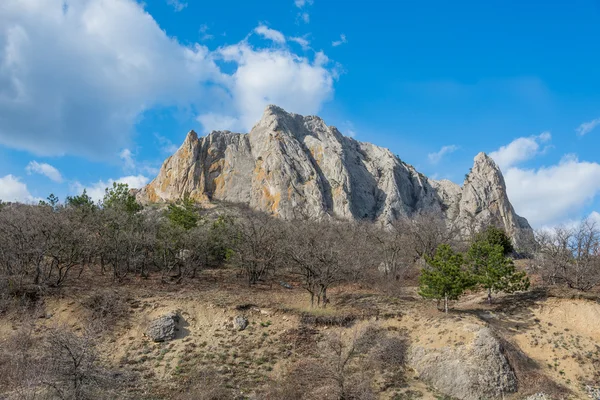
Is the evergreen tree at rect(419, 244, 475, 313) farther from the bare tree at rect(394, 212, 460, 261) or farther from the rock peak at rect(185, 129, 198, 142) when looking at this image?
the rock peak at rect(185, 129, 198, 142)

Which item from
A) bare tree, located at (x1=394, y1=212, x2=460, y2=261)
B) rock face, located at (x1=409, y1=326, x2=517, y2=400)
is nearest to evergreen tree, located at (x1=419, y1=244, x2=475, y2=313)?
rock face, located at (x1=409, y1=326, x2=517, y2=400)

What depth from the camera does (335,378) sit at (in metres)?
21.3

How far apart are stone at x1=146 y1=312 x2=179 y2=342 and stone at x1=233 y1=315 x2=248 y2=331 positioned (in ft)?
13.6

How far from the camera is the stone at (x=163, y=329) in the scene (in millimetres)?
26906

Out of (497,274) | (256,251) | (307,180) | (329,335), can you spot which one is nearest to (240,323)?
(329,335)

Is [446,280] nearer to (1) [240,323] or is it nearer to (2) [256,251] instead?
(1) [240,323]

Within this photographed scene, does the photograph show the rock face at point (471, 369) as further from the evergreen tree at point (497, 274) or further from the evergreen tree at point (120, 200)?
the evergreen tree at point (120, 200)

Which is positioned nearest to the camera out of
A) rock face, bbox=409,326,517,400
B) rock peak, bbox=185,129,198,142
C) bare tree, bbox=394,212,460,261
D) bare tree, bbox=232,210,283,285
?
Result: rock face, bbox=409,326,517,400

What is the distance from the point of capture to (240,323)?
93.8 feet

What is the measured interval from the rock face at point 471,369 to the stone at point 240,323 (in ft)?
38.5

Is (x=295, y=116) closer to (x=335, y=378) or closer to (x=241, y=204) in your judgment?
(x=241, y=204)

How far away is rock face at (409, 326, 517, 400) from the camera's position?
22875mm

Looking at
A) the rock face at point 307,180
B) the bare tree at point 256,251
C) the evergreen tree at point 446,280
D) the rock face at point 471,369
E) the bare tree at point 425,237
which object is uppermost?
the rock face at point 307,180

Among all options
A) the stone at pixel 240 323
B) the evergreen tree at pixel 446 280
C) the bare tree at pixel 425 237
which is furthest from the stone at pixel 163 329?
the bare tree at pixel 425 237
